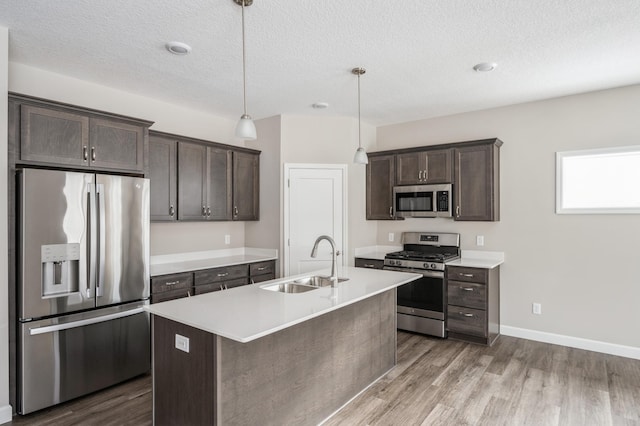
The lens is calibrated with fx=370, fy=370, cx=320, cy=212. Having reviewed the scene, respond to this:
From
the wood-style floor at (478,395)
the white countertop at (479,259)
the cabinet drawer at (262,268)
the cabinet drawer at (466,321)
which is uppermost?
the white countertop at (479,259)

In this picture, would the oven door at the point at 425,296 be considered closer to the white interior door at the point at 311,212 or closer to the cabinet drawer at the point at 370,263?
the cabinet drawer at the point at 370,263

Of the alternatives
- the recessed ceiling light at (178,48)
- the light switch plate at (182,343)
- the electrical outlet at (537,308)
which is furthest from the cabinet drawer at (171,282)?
the electrical outlet at (537,308)

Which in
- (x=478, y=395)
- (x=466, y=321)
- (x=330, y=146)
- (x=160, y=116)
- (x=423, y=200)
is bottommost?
(x=478, y=395)

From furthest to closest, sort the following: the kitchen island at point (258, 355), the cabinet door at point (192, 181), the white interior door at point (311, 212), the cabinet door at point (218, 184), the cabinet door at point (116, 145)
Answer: the white interior door at point (311, 212), the cabinet door at point (218, 184), the cabinet door at point (192, 181), the cabinet door at point (116, 145), the kitchen island at point (258, 355)

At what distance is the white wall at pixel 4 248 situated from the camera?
2545mm

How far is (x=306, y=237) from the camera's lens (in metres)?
4.82

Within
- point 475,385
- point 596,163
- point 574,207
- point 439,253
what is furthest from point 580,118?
point 475,385

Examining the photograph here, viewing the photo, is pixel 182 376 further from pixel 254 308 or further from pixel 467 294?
pixel 467 294

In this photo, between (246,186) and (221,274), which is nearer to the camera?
(221,274)

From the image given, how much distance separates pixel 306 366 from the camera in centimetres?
245

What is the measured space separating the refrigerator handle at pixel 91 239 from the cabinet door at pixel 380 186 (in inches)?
130

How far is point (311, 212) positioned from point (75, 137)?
272cm

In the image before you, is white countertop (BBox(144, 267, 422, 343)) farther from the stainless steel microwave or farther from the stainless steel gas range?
the stainless steel microwave

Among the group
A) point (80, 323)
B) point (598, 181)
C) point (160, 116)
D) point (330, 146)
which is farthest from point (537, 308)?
point (160, 116)
